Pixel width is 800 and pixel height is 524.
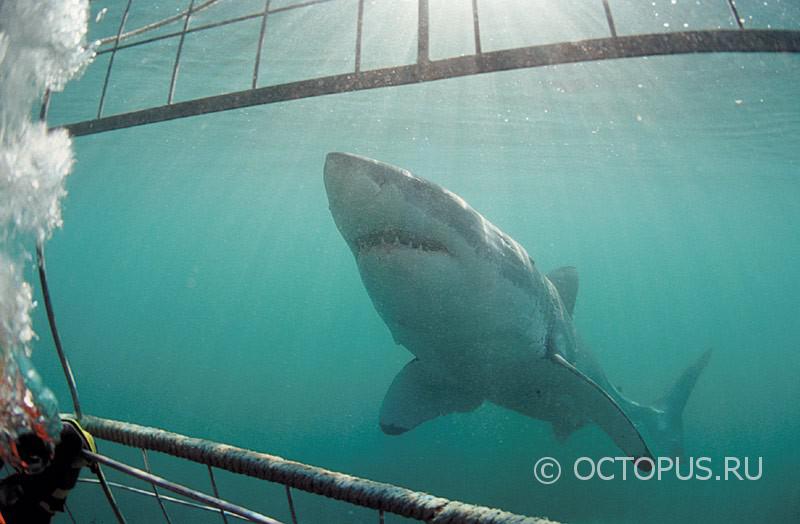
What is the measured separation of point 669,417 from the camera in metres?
7.55

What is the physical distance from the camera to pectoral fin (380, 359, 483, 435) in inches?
202

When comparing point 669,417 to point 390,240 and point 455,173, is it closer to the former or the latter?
point 390,240

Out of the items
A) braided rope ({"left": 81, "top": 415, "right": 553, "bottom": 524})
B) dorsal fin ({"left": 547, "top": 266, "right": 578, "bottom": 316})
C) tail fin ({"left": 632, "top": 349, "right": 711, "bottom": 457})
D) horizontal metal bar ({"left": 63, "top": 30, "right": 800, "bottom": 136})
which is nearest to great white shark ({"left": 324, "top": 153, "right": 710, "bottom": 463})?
horizontal metal bar ({"left": 63, "top": 30, "right": 800, "bottom": 136})

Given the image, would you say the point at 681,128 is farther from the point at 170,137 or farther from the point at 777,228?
the point at 777,228

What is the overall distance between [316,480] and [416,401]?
3.55m

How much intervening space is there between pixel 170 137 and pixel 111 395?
17.2 meters

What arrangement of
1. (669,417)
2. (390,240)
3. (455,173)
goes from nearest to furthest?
(390,240) → (669,417) → (455,173)

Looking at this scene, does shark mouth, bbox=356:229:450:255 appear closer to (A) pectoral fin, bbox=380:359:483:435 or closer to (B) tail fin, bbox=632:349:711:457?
(A) pectoral fin, bbox=380:359:483:435

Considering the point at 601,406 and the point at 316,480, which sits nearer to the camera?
the point at 316,480

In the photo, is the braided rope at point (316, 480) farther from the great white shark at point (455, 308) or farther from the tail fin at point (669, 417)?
the tail fin at point (669, 417)

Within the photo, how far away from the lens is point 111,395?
94.7 feet

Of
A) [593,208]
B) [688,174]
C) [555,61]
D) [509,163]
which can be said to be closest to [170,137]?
[509,163]

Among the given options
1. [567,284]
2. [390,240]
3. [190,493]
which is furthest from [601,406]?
[190,493]

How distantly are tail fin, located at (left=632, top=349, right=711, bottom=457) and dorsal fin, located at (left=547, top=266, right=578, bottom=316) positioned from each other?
2.05 metres
